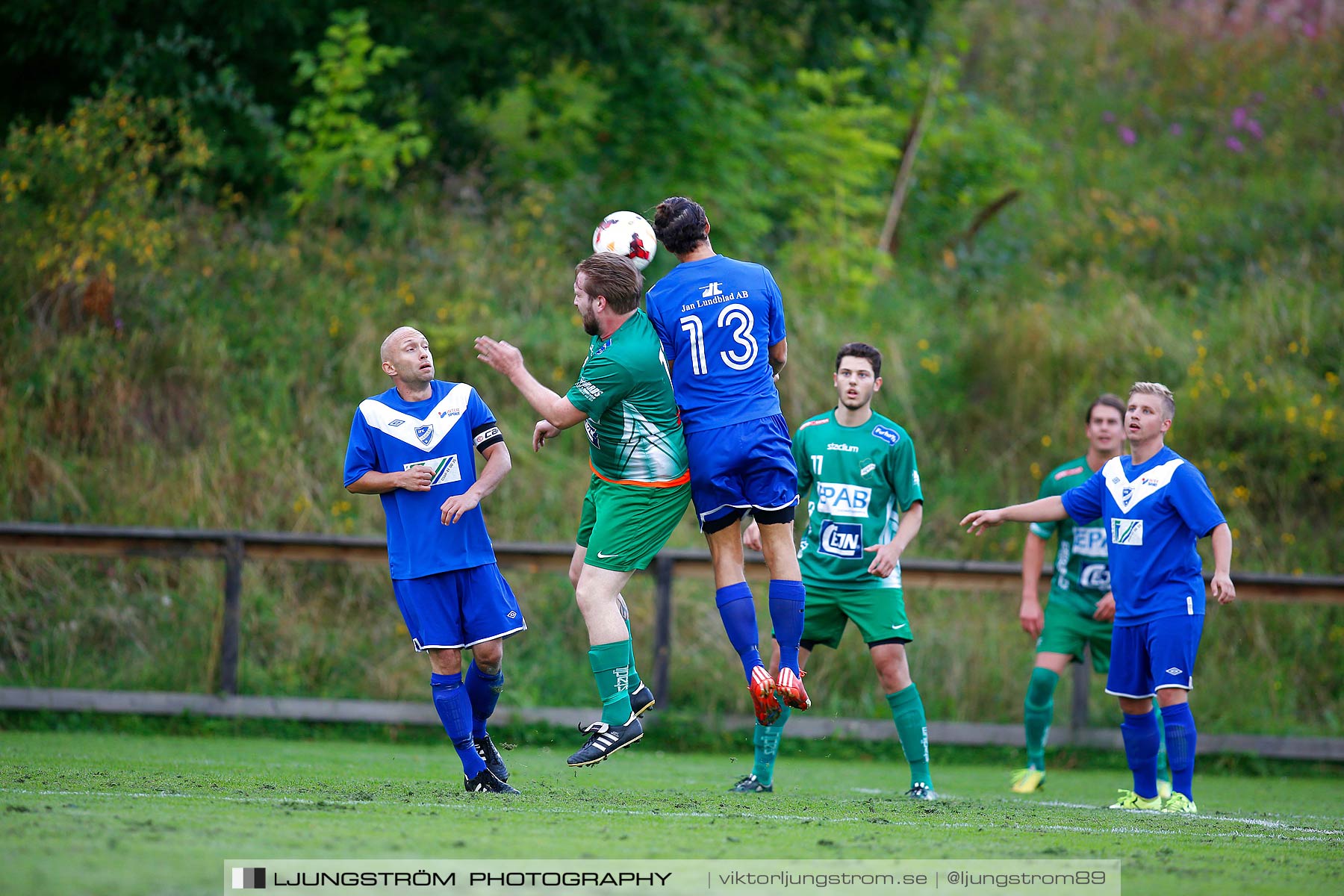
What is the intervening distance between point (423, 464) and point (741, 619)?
1.66 m

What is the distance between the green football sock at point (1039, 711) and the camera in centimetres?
824

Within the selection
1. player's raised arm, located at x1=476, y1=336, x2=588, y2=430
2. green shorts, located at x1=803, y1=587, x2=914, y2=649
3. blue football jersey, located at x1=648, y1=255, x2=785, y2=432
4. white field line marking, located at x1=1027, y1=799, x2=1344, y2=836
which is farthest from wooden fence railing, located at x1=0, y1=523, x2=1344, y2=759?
player's raised arm, located at x1=476, y1=336, x2=588, y2=430

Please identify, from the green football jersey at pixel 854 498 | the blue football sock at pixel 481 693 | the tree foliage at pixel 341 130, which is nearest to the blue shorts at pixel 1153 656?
the green football jersey at pixel 854 498

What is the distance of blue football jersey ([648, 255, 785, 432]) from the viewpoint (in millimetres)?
6078

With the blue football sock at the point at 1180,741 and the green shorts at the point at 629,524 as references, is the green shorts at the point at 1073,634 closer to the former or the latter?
the blue football sock at the point at 1180,741

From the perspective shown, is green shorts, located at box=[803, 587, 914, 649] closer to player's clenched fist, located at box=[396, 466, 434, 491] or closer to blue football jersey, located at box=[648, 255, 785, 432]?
blue football jersey, located at box=[648, 255, 785, 432]

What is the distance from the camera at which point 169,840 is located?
407cm

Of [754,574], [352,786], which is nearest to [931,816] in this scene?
[352,786]

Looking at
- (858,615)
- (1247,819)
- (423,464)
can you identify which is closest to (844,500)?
(858,615)

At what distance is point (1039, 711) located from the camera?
8266 mm

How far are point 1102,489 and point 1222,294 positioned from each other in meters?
9.29

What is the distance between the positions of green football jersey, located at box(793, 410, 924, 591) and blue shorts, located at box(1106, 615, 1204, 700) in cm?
120

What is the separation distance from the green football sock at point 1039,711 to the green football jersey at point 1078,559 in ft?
1.55

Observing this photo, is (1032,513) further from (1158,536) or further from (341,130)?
(341,130)
